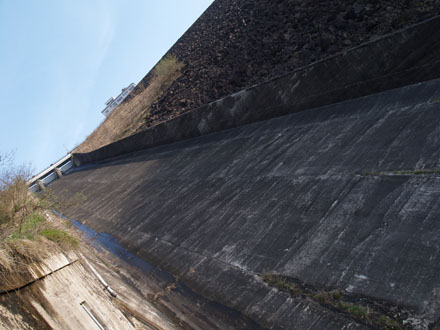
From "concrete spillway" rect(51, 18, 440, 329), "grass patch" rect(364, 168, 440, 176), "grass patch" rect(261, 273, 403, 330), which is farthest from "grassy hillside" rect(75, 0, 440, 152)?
"grass patch" rect(261, 273, 403, 330)

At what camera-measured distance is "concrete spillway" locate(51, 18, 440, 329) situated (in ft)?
9.48

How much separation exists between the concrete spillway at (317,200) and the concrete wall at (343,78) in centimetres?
2

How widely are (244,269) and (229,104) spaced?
5.84 meters

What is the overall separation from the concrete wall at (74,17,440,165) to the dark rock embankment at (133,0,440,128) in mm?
1405

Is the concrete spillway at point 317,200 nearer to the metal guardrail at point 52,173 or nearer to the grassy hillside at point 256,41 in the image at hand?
the grassy hillside at point 256,41

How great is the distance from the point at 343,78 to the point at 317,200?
10.2ft

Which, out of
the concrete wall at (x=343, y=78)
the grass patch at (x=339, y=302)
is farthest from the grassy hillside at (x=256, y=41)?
the grass patch at (x=339, y=302)

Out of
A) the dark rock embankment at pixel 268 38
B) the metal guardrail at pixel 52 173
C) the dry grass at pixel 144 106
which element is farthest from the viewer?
the metal guardrail at pixel 52 173

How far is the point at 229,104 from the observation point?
9094 millimetres

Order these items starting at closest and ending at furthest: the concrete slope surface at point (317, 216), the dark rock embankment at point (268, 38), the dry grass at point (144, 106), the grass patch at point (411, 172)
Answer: the concrete slope surface at point (317, 216)
the grass patch at point (411, 172)
the dark rock embankment at point (268, 38)
the dry grass at point (144, 106)

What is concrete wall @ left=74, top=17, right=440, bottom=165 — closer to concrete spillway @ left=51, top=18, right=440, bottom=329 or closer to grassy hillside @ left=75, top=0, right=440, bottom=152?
concrete spillway @ left=51, top=18, right=440, bottom=329

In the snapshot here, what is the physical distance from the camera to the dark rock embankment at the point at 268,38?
24.8ft

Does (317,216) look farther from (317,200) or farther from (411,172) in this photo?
(411,172)

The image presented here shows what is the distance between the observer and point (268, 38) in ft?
35.8
